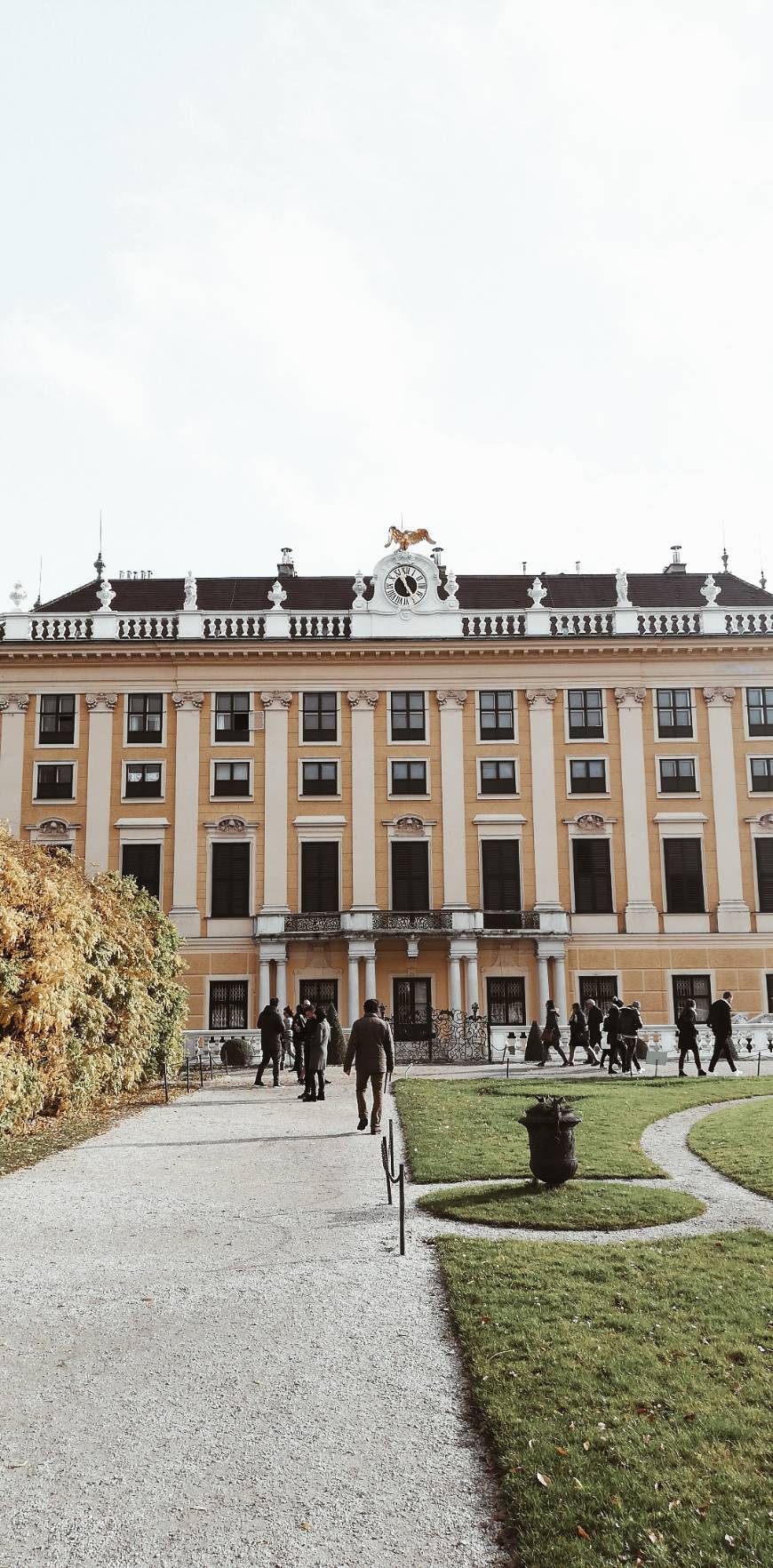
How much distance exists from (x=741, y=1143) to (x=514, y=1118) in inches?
156

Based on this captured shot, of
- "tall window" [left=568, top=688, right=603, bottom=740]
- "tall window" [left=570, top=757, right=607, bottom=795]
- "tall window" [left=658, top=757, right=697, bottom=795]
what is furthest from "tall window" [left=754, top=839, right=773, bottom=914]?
"tall window" [left=568, top=688, right=603, bottom=740]

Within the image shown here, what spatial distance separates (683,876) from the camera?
134 feet

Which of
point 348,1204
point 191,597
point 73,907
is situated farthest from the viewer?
point 191,597

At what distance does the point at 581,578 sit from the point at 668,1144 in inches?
1359

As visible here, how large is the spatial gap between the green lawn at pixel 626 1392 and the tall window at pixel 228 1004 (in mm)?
30259

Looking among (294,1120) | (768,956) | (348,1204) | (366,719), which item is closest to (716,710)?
(768,956)

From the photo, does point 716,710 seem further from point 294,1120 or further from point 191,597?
point 294,1120

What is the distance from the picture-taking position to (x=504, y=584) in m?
47.5

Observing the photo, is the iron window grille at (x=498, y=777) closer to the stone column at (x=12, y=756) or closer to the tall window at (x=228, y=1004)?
the tall window at (x=228, y=1004)

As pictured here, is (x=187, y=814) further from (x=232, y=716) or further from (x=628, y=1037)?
(x=628, y=1037)

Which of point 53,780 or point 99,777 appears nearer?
point 99,777

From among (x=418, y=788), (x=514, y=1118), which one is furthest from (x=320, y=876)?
(x=514, y=1118)

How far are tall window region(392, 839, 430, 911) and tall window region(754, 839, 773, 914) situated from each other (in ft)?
37.4

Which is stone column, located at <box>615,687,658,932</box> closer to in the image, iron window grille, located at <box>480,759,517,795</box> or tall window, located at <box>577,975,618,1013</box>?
tall window, located at <box>577,975,618,1013</box>
